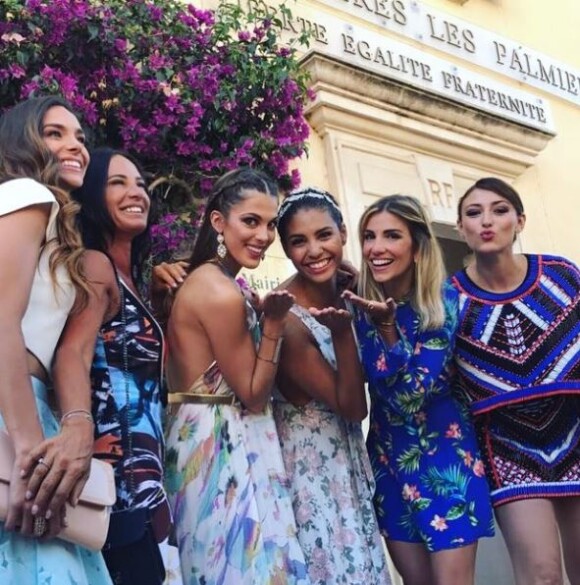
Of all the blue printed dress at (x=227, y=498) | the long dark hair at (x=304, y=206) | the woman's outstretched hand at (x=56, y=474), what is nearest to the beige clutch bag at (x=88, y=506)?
the woman's outstretched hand at (x=56, y=474)

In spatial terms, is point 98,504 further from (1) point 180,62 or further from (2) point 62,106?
(1) point 180,62

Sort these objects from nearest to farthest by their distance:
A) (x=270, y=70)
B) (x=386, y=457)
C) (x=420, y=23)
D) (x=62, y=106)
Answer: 1. (x=62, y=106)
2. (x=386, y=457)
3. (x=270, y=70)
4. (x=420, y=23)

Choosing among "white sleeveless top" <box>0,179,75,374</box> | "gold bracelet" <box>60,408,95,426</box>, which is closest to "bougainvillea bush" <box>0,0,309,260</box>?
"white sleeveless top" <box>0,179,75,374</box>

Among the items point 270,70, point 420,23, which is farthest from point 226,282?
point 420,23

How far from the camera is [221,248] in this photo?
2.76 m

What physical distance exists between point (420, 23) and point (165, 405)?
4.86 metres

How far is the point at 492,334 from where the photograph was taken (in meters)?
2.93

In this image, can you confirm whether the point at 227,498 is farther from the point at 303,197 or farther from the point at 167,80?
the point at 167,80

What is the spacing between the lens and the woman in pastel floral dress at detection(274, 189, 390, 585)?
2609mm

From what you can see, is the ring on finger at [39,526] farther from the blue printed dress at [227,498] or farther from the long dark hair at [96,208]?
the long dark hair at [96,208]

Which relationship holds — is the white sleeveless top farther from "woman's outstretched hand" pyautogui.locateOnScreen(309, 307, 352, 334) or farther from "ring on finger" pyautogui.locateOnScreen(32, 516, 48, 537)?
"woman's outstretched hand" pyautogui.locateOnScreen(309, 307, 352, 334)

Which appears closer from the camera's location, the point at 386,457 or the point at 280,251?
the point at 386,457

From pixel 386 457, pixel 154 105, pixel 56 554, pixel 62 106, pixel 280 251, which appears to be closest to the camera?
pixel 56 554

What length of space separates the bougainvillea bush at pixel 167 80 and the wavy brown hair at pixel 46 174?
1.77 m
